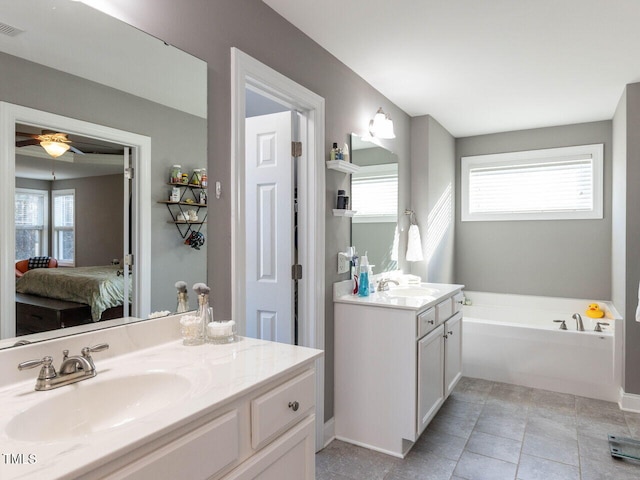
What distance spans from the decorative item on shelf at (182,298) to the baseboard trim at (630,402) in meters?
3.27

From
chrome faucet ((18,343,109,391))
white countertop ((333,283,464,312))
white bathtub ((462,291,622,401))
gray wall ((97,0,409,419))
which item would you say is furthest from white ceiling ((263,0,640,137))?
white bathtub ((462,291,622,401))

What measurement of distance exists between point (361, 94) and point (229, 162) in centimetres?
151

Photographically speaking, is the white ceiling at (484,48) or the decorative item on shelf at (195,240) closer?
the decorative item on shelf at (195,240)

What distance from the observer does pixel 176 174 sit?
158 cm

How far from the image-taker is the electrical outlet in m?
2.63

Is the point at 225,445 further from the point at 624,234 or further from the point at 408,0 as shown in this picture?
the point at 624,234

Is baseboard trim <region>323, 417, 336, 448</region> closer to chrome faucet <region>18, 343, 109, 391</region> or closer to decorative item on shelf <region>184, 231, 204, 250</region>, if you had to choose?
decorative item on shelf <region>184, 231, 204, 250</region>

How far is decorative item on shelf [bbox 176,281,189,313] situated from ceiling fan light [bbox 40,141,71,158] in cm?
60

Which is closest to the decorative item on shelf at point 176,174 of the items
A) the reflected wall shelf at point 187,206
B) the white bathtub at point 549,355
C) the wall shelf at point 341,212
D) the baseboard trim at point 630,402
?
the reflected wall shelf at point 187,206

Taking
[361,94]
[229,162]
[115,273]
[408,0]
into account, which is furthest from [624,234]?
[115,273]

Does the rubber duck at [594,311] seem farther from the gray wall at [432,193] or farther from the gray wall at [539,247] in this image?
the gray wall at [432,193]

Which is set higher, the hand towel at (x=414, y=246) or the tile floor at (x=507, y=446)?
the hand towel at (x=414, y=246)

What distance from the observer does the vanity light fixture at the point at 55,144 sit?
1.17 metres

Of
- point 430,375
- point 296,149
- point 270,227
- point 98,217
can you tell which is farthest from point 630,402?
point 98,217
